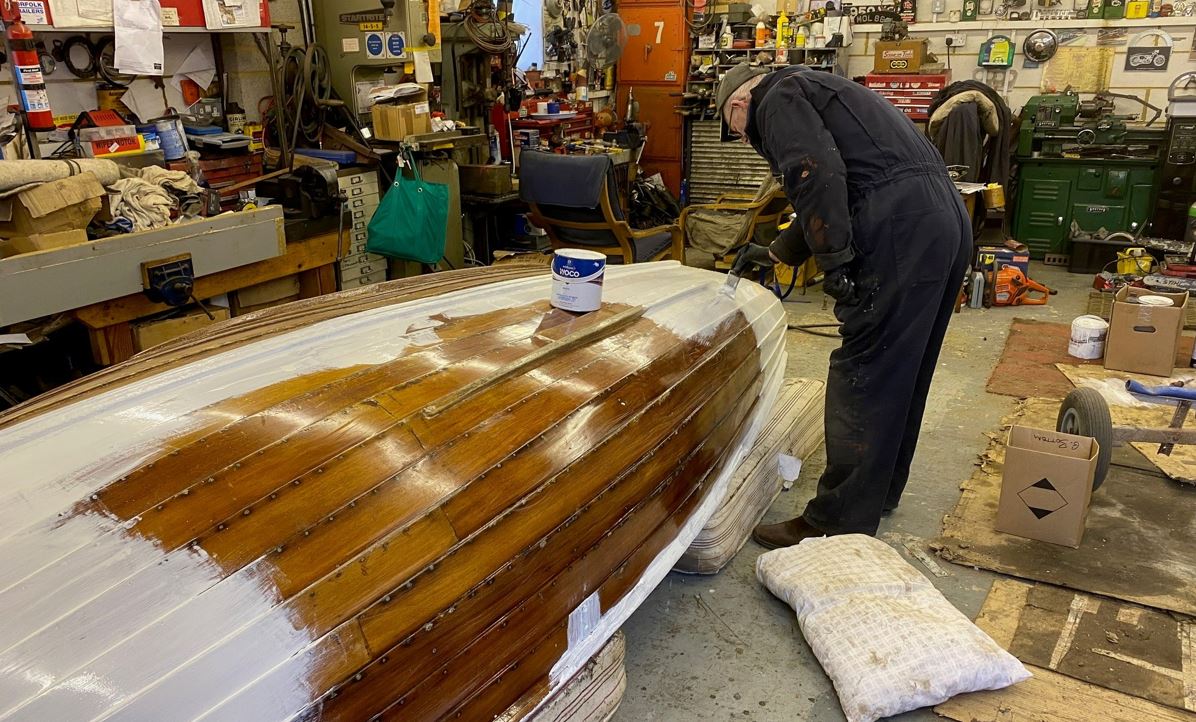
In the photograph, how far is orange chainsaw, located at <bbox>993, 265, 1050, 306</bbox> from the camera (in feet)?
18.3

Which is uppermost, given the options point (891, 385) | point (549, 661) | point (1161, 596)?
point (891, 385)

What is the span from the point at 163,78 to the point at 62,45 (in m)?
0.57

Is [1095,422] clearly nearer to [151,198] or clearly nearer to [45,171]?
[151,198]

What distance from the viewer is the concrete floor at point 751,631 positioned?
2.21 m

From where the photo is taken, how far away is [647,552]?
2.20 m

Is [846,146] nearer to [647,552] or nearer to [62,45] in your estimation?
[647,552]

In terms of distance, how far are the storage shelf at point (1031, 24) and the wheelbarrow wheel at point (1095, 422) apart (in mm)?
5197

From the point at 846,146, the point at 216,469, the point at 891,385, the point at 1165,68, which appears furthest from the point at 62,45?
the point at 1165,68

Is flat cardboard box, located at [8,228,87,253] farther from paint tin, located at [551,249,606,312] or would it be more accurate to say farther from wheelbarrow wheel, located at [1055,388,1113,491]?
wheelbarrow wheel, located at [1055,388,1113,491]

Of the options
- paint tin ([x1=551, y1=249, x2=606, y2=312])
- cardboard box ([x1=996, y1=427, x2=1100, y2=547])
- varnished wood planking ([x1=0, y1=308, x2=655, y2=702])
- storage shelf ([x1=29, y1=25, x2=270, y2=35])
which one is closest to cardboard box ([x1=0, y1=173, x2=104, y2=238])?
storage shelf ([x1=29, y1=25, x2=270, y2=35])

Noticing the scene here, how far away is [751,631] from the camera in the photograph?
248 centimetres

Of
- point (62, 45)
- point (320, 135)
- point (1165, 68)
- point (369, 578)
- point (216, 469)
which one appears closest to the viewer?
point (369, 578)

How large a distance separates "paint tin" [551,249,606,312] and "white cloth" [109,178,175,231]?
185cm

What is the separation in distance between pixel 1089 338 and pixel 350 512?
13.8ft
